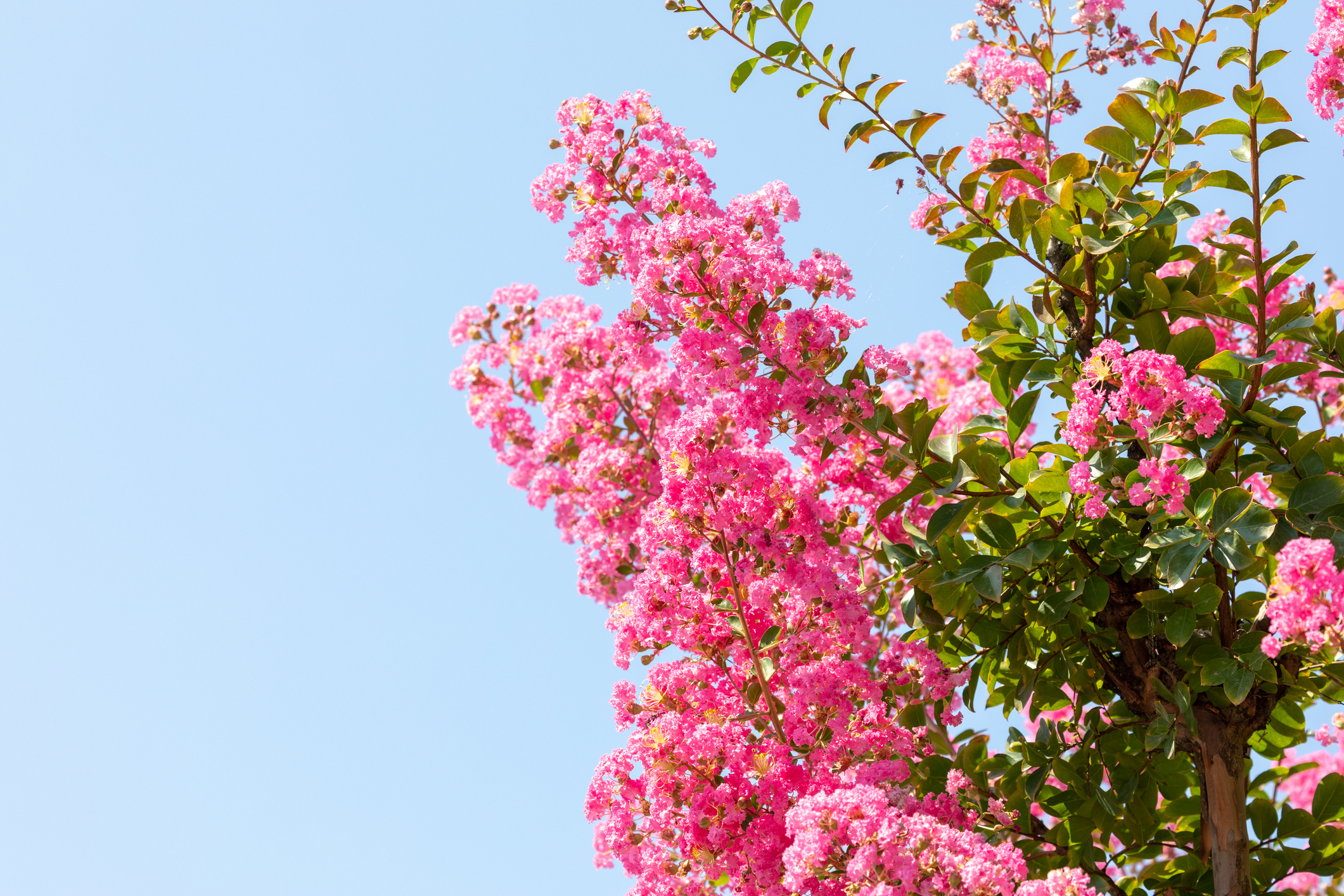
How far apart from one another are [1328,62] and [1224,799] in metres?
1.85

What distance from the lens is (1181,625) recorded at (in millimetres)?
→ 2598

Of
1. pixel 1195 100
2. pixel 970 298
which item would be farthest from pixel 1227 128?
pixel 970 298

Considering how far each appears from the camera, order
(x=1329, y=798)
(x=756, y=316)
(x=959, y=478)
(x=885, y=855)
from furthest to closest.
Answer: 1. (x=1329, y=798)
2. (x=756, y=316)
3. (x=959, y=478)
4. (x=885, y=855)

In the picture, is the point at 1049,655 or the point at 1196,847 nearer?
the point at 1049,655

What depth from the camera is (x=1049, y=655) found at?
2939mm

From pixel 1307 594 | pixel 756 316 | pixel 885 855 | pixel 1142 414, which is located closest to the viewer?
pixel 1307 594

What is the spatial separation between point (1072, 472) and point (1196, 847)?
1545 millimetres

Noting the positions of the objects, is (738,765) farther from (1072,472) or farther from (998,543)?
(1072,472)

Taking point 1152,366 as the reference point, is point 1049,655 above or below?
below

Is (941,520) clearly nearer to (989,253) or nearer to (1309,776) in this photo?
(989,253)

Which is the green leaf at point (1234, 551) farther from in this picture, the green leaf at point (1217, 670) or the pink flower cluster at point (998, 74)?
the pink flower cluster at point (998, 74)

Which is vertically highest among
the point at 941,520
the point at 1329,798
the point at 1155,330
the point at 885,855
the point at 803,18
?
the point at 803,18

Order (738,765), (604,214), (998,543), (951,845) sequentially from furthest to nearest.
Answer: (604,214)
(738,765)
(998,543)
(951,845)

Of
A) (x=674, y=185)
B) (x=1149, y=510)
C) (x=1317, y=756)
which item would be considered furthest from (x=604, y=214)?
(x=1317, y=756)
